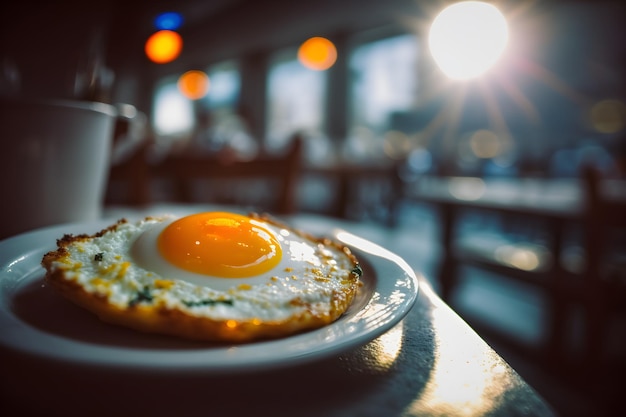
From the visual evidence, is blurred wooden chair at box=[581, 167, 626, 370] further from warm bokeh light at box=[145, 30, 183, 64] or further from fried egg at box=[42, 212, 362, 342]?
warm bokeh light at box=[145, 30, 183, 64]

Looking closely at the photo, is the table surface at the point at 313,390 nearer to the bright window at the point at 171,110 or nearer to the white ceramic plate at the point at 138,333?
the white ceramic plate at the point at 138,333

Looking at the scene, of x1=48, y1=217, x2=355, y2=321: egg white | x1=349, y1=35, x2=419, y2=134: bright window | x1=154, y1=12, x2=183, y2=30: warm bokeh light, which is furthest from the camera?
x1=349, y1=35, x2=419, y2=134: bright window

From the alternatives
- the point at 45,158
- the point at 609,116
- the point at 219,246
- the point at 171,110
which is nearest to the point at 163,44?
the point at 45,158

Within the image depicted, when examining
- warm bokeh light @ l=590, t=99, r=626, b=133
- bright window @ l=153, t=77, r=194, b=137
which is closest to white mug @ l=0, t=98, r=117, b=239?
bright window @ l=153, t=77, r=194, b=137

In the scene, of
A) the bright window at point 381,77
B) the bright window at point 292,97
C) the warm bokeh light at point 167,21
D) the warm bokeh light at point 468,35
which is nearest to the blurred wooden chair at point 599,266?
the warm bokeh light at point 468,35

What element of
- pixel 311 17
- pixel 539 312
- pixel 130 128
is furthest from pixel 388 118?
pixel 130 128

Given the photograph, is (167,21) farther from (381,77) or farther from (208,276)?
(208,276)
